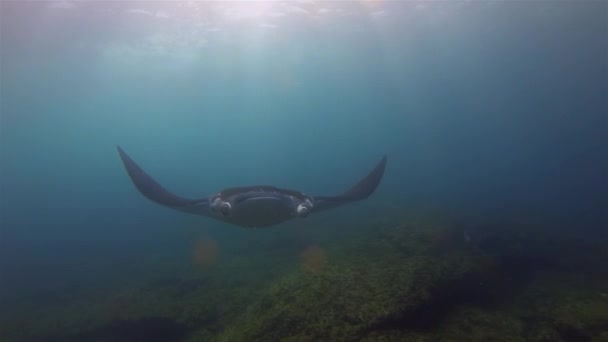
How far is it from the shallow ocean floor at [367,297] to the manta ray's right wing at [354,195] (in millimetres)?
1174

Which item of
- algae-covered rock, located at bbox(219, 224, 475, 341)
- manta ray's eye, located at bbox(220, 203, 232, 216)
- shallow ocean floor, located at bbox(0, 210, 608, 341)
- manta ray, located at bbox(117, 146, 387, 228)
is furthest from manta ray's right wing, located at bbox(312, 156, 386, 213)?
manta ray's eye, located at bbox(220, 203, 232, 216)

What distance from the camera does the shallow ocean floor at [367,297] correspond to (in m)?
4.55

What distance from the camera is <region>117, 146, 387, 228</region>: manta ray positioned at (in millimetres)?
6242

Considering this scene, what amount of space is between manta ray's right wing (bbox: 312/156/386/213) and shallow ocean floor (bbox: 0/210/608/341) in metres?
1.17

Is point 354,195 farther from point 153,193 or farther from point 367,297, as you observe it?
point 153,193

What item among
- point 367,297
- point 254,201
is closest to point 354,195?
point 254,201

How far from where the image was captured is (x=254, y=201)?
6109 millimetres

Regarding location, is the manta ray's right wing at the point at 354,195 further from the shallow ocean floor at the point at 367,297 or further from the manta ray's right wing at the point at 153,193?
the manta ray's right wing at the point at 153,193

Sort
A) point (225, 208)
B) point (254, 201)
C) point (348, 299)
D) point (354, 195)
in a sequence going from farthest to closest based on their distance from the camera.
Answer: point (354, 195)
point (225, 208)
point (254, 201)
point (348, 299)

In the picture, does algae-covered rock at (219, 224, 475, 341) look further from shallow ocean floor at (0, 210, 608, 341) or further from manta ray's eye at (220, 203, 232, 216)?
manta ray's eye at (220, 203, 232, 216)

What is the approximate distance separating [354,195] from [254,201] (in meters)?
3.11

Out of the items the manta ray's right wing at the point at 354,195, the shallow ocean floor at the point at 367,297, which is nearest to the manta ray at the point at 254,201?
→ the manta ray's right wing at the point at 354,195

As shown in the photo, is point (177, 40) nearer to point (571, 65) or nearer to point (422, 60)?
point (422, 60)

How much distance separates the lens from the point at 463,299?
5410 mm
